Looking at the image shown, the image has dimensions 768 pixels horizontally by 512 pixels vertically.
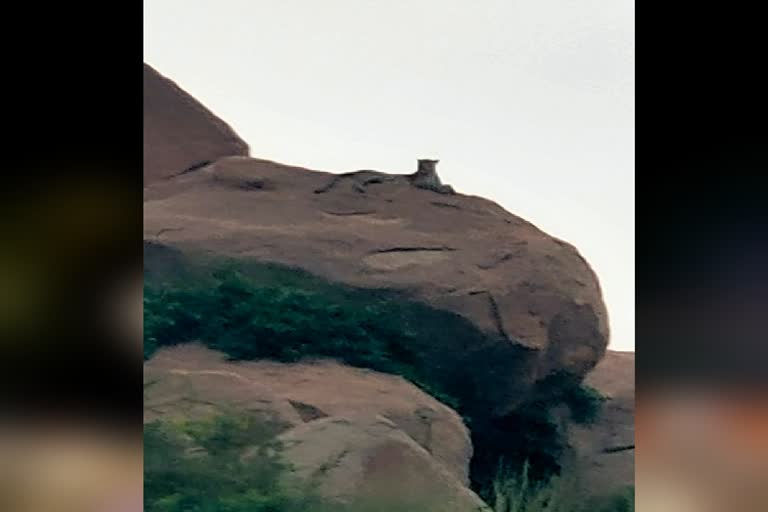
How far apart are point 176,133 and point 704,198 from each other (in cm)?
278

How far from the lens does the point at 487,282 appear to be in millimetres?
4973

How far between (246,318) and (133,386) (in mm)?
668

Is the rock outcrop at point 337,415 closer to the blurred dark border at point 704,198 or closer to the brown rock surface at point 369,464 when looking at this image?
the brown rock surface at point 369,464

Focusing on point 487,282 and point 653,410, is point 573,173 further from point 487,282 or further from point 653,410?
point 653,410

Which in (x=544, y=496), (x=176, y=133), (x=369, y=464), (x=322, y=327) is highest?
(x=176, y=133)

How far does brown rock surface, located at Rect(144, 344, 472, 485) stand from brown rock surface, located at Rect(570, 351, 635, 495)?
62 centimetres

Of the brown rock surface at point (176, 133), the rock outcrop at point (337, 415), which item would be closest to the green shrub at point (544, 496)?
the rock outcrop at point (337, 415)

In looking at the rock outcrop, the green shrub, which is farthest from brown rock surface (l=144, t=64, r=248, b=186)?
the green shrub

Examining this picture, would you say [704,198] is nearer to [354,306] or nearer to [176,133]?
[354,306]

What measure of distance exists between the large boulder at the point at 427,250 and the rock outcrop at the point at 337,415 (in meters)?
0.31

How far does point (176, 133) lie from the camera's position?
4.87 metres

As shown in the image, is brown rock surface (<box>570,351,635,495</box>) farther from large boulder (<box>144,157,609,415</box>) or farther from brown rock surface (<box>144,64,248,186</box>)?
brown rock surface (<box>144,64,248,186</box>)

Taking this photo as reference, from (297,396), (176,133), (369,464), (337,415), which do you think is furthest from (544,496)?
(176,133)

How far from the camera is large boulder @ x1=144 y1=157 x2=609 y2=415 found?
4871mm
